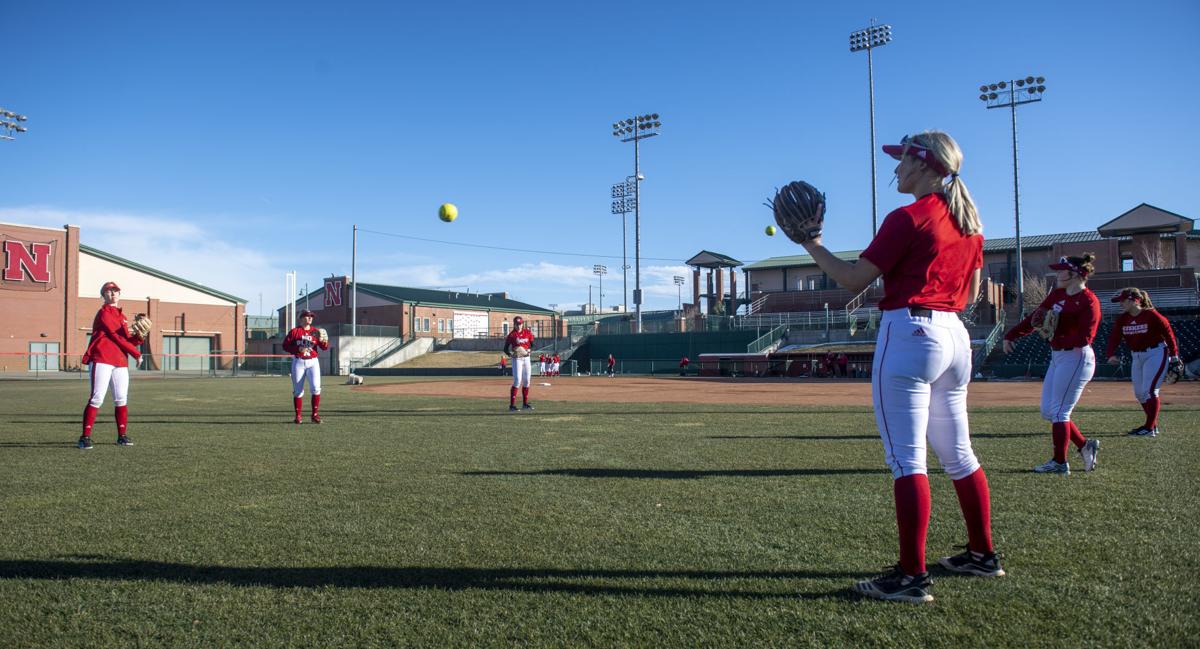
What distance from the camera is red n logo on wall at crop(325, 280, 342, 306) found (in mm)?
69875

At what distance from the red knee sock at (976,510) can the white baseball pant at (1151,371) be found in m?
7.34

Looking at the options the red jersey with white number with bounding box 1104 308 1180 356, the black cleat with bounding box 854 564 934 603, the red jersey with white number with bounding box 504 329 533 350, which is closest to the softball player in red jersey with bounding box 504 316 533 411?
the red jersey with white number with bounding box 504 329 533 350

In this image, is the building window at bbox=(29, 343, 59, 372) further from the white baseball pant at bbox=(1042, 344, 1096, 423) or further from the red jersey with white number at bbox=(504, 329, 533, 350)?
the white baseball pant at bbox=(1042, 344, 1096, 423)

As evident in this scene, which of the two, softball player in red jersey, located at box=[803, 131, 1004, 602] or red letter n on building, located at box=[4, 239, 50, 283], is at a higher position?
red letter n on building, located at box=[4, 239, 50, 283]

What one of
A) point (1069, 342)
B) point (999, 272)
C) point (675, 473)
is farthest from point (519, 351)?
point (999, 272)

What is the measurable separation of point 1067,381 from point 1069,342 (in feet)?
1.27

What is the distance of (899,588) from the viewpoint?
3.45m

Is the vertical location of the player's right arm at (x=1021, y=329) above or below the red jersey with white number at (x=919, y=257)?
below

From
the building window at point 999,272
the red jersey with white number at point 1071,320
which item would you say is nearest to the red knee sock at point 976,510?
the red jersey with white number at point 1071,320

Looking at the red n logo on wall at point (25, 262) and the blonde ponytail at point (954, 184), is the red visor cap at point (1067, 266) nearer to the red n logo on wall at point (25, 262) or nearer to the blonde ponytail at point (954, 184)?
the blonde ponytail at point (954, 184)

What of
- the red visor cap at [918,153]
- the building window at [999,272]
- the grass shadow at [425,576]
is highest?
the building window at [999,272]

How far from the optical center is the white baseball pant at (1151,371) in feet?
30.9

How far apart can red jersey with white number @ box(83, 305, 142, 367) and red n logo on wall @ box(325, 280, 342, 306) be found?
205 feet

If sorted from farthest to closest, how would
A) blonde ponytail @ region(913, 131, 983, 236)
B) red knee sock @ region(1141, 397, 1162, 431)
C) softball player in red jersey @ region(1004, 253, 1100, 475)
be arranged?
red knee sock @ region(1141, 397, 1162, 431), softball player in red jersey @ region(1004, 253, 1100, 475), blonde ponytail @ region(913, 131, 983, 236)
